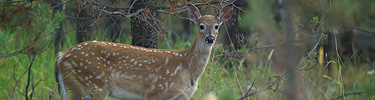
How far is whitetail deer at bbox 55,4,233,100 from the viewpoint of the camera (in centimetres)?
536

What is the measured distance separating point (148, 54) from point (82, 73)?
2.96 feet

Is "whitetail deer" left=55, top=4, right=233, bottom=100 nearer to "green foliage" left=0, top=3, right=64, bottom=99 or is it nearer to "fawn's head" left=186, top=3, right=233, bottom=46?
"fawn's head" left=186, top=3, right=233, bottom=46

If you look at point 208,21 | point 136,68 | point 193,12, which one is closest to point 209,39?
point 208,21

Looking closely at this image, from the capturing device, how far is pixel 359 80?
3312mm

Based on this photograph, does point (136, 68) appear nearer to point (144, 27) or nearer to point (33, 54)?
point (144, 27)

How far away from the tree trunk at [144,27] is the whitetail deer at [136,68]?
351 millimetres

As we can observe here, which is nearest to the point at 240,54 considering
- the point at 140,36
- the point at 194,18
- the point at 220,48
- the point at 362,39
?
the point at 220,48

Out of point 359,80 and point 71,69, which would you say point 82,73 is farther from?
point 359,80

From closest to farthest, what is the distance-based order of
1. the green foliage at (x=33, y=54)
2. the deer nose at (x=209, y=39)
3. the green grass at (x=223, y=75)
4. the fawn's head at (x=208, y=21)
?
the green foliage at (x=33, y=54), the green grass at (x=223, y=75), the deer nose at (x=209, y=39), the fawn's head at (x=208, y=21)

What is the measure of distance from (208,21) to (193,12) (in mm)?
240

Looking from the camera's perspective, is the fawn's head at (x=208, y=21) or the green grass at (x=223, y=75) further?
the fawn's head at (x=208, y=21)

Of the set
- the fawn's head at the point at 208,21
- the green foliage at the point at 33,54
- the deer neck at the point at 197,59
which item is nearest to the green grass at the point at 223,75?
the green foliage at the point at 33,54

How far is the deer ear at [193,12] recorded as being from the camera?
18.1 feet

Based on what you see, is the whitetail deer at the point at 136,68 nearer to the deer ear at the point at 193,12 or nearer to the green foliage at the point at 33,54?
the deer ear at the point at 193,12
